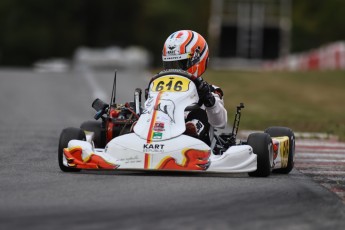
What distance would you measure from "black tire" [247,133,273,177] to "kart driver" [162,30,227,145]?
1.72 feet

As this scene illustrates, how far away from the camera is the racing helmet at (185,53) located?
11.4 metres

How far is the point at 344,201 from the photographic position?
8914 mm

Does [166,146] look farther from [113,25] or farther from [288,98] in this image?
[113,25]

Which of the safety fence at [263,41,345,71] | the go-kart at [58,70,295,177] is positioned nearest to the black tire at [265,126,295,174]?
the go-kart at [58,70,295,177]

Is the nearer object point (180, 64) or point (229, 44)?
point (180, 64)

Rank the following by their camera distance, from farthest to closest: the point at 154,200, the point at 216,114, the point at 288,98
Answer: the point at 288,98 < the point at 216,114 < the point at 154,200

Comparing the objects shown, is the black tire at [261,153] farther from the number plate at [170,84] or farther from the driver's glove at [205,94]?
the number plate at [170,84]

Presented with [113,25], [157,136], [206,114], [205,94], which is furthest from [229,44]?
[157,136]

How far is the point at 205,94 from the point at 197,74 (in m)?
0.55

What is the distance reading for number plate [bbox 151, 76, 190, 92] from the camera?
10992mm

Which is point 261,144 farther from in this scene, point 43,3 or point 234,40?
point 43,3

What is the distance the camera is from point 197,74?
455 inches

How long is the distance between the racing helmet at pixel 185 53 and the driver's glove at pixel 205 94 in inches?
17.6

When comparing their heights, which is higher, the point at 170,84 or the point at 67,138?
the point at 170,84
